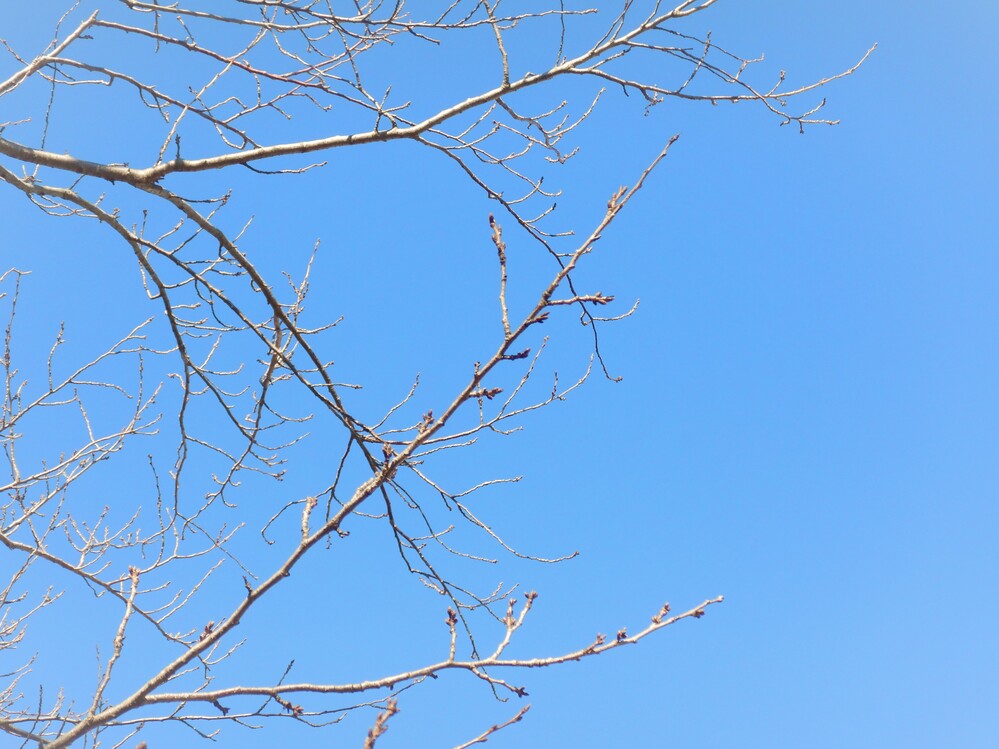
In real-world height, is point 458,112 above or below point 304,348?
above

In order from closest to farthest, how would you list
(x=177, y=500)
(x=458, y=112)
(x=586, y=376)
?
(x=586, y=376)
(x=458, y=112)
(x=177, y=500)

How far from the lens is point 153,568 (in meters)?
4.17

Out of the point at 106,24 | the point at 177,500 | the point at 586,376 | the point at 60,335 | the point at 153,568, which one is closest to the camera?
the point at 586,376

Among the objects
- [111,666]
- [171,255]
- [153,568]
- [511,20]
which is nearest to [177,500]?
[153,568]

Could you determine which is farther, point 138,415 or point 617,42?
point 138,415

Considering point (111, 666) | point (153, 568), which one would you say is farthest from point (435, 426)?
point (153, 568)

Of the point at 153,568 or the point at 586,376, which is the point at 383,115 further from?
the point at 153,568

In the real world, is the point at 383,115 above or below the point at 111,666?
above

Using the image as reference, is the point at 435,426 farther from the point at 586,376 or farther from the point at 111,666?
the point at 111,666

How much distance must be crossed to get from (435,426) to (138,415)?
126 inches

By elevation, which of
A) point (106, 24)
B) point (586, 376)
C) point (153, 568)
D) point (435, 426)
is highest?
point (106, 24)

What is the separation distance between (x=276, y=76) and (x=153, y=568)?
2.60m

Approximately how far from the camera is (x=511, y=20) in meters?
3.35

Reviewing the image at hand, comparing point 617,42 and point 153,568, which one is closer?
point 617,42
